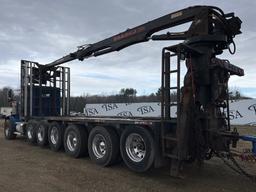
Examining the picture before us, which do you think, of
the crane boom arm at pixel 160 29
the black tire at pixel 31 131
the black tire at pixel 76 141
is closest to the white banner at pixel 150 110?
the crane boom arm at pixel 160 29

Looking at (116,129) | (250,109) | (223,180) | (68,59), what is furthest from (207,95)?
(250,109)

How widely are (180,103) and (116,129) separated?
8.18 feet

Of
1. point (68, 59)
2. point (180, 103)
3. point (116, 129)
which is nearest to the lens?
point (180, 103)

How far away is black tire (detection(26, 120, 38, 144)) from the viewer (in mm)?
14900

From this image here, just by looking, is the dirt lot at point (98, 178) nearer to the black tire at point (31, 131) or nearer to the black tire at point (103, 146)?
the black tire at point (103, 146)

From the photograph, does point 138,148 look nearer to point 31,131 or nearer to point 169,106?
point 169,106

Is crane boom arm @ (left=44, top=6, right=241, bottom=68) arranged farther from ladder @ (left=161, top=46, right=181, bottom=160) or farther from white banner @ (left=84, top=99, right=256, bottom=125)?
white banner @ (left=84, top=99, right=256, bottom=125)

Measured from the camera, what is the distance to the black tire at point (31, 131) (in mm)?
14900

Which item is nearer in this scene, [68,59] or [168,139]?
[168,139]

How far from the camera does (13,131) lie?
17.5m

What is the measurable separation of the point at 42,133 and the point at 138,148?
5.88 meters

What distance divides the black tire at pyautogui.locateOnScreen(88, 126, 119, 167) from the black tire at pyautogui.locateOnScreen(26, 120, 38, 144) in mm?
4460

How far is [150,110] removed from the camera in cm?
3406

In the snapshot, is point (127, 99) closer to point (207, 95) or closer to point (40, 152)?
point (40, 152)
